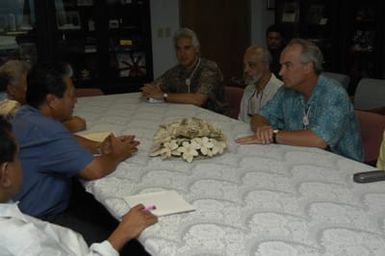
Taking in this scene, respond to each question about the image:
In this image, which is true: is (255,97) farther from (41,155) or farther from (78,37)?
(78,37)

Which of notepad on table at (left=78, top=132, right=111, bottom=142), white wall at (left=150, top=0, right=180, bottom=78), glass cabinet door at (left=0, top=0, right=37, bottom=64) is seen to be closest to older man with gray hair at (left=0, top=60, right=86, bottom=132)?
notepad on table at (left=78, top=132, right=111, bottom=142)

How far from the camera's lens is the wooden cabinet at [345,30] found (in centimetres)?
479

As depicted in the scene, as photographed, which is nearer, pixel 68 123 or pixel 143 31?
pixel 68 123

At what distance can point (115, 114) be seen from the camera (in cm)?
304

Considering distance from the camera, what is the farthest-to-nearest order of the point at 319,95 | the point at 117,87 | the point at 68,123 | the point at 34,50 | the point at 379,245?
1. the point at 117,87
2. the point at 34,50
3. the point at 68,123
4. the point at 319,95
5. the point at 379,245

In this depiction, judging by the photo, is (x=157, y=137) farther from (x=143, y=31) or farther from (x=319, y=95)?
(x=143, y=31)

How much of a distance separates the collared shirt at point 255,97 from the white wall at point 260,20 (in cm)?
288

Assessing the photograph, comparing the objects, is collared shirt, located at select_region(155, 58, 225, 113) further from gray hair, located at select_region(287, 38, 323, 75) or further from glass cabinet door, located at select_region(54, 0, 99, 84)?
glass cabinet door, located at select_region(54, 0, 99, 84)

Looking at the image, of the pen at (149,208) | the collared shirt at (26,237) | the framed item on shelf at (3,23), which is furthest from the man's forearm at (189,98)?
the framed item on shelf at (3,23)

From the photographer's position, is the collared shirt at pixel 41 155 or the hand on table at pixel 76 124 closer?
the collared shirt at pixel 41 155

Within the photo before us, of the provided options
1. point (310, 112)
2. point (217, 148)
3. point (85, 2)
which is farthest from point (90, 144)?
point (85, 2)

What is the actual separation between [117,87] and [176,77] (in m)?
1.80

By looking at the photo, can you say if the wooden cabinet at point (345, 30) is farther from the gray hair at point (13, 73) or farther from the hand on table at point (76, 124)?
the gray hair at point (13, 73)

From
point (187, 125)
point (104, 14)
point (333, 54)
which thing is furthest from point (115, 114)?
point (333, 54)
